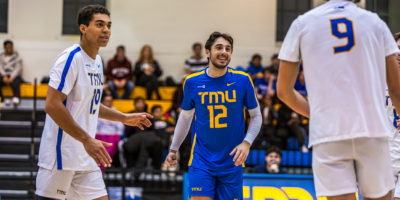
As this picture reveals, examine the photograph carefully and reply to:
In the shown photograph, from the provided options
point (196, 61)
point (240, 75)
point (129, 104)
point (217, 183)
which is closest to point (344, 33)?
point (240, 75)

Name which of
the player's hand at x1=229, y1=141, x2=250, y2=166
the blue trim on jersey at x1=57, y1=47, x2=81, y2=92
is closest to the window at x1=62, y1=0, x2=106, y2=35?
the blue trim on jersey at x1=57, y1=47, x2=81, y2=92

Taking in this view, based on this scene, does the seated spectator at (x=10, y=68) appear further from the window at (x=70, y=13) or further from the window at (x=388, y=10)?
the window at (x=388, y=10)

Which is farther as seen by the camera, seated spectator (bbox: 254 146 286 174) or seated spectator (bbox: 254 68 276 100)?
seated spectator (bbox: 254 68 276 100)

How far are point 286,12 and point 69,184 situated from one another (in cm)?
1216

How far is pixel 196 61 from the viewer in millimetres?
14508

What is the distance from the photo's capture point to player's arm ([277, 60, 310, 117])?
10.7ft

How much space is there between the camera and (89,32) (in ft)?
15.5

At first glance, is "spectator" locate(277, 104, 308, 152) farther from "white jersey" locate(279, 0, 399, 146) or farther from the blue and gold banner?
"white jersey" locate(279, 0, 399, 146)

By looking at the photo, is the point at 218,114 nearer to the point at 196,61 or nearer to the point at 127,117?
the point at 127,117

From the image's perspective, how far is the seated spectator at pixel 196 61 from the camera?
47.3 feet

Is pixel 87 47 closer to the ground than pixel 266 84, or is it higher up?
higher up

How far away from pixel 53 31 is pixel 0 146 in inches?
165

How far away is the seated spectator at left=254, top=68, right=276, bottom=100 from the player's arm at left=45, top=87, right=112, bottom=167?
942cm

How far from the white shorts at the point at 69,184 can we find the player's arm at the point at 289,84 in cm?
209
